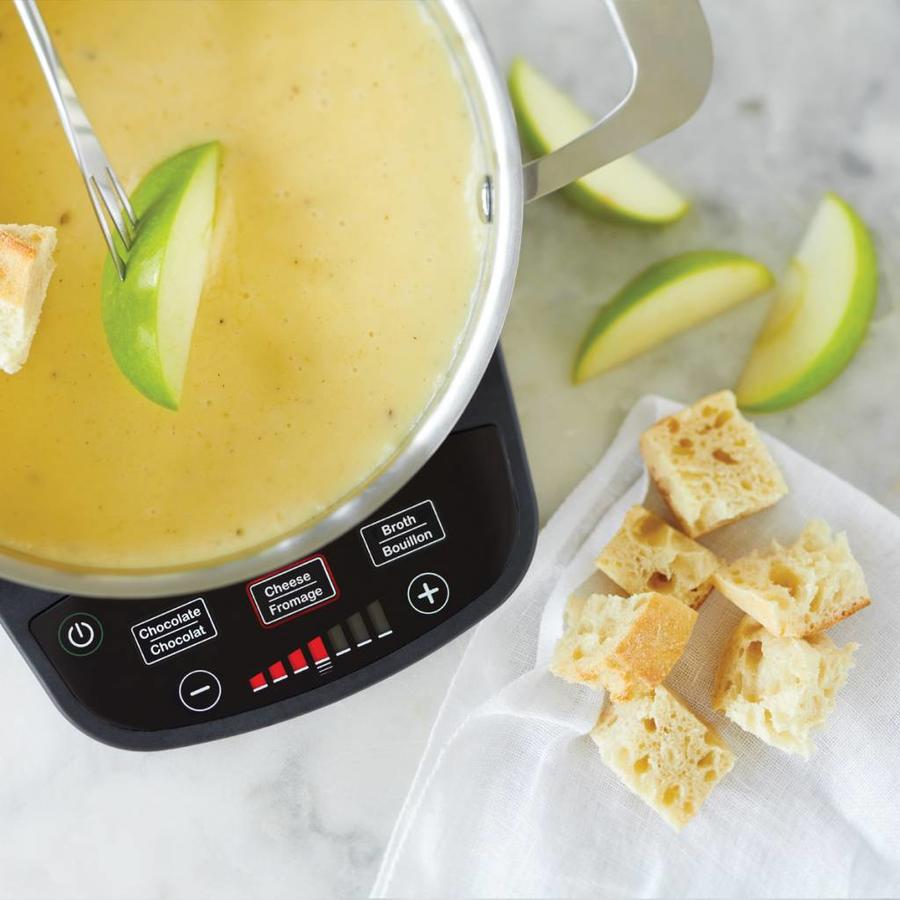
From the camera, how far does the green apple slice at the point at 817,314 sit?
1.14 meters

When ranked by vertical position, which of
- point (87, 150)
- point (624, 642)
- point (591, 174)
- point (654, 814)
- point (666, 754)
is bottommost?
point (654, 814)

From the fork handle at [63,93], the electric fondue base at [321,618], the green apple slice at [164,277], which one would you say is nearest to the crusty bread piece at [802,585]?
the electric fondue base at [321,618]

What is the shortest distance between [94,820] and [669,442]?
2.40ft

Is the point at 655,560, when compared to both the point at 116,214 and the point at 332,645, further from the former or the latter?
the point at 116,214

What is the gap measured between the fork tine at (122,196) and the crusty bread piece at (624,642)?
560 millimetres

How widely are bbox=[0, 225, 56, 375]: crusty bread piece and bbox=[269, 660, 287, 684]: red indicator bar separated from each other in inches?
13.9

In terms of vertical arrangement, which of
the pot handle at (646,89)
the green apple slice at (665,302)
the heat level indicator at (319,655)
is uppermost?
the pot handle at (646,89)

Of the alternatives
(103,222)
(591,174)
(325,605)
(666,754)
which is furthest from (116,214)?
(666,754)

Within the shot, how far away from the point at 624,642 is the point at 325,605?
280 millimetres

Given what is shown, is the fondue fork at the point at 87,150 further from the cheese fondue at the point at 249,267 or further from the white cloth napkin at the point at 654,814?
the white cloth napkin at the point at 654,814

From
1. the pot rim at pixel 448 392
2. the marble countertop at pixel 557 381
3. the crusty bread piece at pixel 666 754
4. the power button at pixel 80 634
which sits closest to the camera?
the pot rim at pixel 448 392

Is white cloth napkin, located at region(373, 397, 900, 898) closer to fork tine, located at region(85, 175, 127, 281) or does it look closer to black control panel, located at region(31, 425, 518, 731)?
black control panel, located at region(31, 425, 518, 731)

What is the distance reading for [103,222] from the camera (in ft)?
2.51

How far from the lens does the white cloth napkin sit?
1101mm
